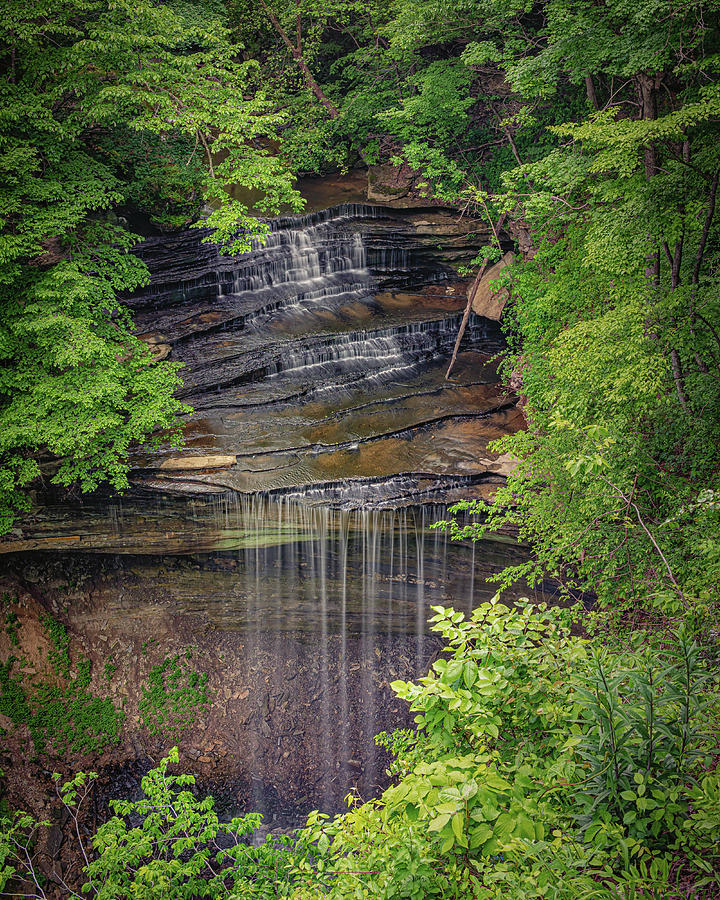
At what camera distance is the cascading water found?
32.9ft

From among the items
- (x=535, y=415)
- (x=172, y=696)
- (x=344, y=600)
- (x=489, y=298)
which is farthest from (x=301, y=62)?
(x=172, y=696)

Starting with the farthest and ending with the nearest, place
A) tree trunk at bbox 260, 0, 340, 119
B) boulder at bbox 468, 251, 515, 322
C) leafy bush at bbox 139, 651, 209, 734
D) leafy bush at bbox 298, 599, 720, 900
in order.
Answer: tree trunk at bbox 260, 0, 340, 119
boulder at bbox 468, 251, 515, 322
leafy bush at bbox 139, 651, 209, 734
leafy bush at bbox 298, 599, 720, 900

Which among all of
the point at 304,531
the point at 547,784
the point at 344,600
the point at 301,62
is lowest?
the point at 344,600

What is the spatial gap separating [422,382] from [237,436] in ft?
15.0

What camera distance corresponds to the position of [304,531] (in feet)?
33.0

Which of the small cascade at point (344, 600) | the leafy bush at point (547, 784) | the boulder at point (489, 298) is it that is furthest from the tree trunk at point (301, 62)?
the leafy bush at point (547, 784)

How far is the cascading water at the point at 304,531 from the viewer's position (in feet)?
32.9

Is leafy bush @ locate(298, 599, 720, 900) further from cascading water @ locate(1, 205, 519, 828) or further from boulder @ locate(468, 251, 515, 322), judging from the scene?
boulder @ locate(468, 251, 515, 322)

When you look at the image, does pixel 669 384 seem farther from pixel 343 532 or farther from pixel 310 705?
pixel 310 705

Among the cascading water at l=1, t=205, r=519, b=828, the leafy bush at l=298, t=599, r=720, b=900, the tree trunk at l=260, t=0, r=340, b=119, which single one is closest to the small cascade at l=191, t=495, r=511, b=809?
the cascading water at l=1, t=205, r=519, b=828

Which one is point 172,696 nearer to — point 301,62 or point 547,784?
point 547,784

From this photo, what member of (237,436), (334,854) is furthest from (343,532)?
(334,854)

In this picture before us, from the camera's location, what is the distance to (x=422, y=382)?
13.1m

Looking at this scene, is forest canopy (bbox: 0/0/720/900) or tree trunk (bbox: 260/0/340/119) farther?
tree trunk (bbox: 260/0/340/119)
